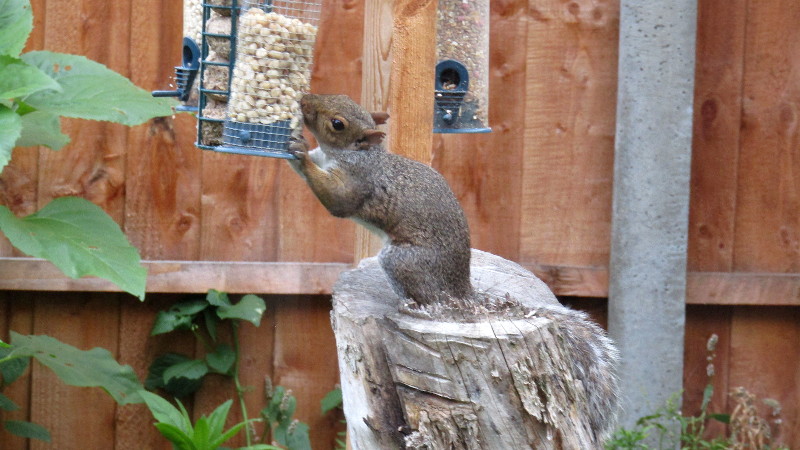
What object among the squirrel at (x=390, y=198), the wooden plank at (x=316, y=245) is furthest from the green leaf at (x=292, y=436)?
the squirrel at (x=390, y=198)

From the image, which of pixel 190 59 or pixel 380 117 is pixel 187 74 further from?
pixel 380 117

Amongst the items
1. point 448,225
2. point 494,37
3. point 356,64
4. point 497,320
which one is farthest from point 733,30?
point 497,320

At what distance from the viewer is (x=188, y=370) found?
3.44 m

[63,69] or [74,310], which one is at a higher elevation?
[63,69]

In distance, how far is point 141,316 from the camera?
352 cm

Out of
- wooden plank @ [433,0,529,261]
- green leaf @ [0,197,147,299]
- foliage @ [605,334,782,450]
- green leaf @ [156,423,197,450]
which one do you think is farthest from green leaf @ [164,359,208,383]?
foliage @ [605,334,782,450]

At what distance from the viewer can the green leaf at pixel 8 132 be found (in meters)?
2.24

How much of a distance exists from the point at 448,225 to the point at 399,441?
600 mm

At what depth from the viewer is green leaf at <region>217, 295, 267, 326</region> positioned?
10.8ft

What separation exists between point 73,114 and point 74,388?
52.2 inches

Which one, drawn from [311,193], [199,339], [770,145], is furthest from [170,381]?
[770,145]

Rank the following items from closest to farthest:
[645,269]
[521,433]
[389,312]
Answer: [521,433], [389,312], [645,269]

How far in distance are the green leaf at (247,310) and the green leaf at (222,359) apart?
18 cm

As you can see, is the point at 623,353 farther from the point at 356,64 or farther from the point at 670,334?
the point at 356,64
